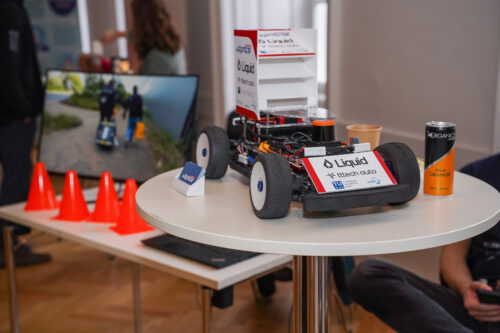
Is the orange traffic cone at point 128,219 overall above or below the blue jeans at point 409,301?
above

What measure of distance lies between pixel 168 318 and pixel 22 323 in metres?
0.64

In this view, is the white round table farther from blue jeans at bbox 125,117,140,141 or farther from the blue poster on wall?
the blue poster on wall

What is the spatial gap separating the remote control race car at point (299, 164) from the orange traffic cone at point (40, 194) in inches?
41.1

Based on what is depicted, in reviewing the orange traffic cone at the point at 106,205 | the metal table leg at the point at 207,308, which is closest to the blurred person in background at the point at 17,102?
the orange traffic cone at the point at 106,205

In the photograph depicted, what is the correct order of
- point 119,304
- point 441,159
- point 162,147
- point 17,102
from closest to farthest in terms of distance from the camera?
point 441,159 < point 162,147 < point 119,304 < point 17,102

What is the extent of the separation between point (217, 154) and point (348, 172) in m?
0.35

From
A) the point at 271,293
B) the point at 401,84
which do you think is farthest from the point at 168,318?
the point at 401,84

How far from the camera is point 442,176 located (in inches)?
45.5

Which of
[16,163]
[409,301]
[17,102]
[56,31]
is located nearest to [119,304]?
[16,163]

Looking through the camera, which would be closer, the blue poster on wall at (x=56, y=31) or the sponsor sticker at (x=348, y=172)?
the sponsor sticker at (x=348, y=172)

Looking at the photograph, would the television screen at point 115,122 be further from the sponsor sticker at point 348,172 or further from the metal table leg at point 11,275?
the sponsor sticker at point 348,172

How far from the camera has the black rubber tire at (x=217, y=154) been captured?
131 cm

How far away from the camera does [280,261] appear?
64.1 inches

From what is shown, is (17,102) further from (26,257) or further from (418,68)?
(418,68)
